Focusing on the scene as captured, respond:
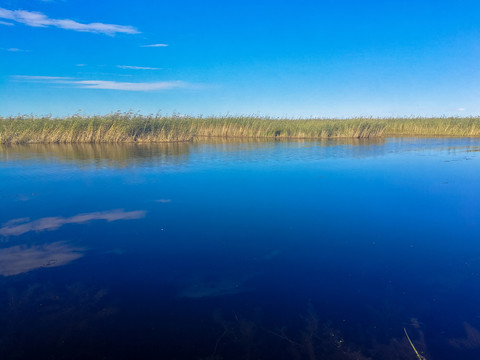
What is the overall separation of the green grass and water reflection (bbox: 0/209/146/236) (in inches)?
585

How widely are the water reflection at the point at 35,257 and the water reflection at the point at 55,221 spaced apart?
0.71 meters

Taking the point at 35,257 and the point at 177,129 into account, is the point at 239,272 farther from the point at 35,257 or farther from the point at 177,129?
the point at 177,129

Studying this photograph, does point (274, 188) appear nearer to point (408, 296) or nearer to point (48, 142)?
point (408, 296)

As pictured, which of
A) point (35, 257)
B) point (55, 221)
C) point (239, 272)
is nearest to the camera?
point (239, 272)

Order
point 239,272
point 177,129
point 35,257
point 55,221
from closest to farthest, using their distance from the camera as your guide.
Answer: point 239,272, point 35,257, point 55,221, point 177,129

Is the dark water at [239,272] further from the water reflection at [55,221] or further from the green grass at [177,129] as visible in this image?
the green grass at [177,129]

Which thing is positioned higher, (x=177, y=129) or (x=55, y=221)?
(x=177, y=129)

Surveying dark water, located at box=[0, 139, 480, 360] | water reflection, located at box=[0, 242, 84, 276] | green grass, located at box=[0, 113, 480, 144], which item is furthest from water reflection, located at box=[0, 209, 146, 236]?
green grass, located at box=[0, 113, 480, 144]

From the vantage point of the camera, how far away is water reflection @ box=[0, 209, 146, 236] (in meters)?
4.97

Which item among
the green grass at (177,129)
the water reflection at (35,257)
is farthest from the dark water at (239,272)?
the green grass at (177,129)

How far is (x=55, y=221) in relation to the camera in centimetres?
538

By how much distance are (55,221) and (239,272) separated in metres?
3.50

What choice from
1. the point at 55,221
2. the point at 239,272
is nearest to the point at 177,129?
the point at 55,221

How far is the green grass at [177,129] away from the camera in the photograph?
1925cm
